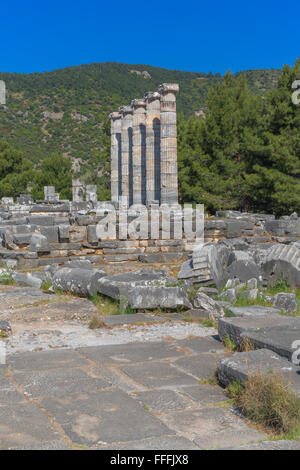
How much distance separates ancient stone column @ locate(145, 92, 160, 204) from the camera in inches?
1052

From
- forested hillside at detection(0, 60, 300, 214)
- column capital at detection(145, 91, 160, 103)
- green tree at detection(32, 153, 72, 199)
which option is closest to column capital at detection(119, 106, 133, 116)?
forested hillside at detection(0, 60, 300, 214)

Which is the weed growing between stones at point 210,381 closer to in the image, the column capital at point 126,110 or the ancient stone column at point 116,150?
the column capital at point 126,110

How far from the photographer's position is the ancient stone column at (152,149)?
2672 centimetres

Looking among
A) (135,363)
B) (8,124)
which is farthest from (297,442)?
(8,124)

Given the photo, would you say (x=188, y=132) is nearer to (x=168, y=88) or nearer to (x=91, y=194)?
(x=91, y=194)

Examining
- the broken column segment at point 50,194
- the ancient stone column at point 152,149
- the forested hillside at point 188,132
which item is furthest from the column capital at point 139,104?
the broken column segment at point 50,194

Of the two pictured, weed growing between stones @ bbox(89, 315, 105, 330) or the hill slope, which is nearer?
weed growing between stones @ bbox(89, 315, 105, 330)

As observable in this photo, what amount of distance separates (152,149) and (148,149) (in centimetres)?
21

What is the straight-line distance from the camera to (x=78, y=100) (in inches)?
3169

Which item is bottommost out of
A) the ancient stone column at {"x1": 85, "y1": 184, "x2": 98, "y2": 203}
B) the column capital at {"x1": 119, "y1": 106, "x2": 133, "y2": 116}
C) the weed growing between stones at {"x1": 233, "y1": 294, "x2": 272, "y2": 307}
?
the weed growing between stones at {"x1": 233, "y1": 294, "x2": 272, "y2": 307}

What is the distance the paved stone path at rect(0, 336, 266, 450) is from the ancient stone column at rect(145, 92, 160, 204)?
70.1ft

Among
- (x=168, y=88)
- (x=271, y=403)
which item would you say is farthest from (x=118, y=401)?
(x=168, y=88)

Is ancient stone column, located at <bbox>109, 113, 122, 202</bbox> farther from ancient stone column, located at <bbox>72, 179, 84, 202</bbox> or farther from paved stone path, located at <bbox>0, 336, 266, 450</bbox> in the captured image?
paved stone path, located at <bbox>0, 336, 266, 450</bbox>

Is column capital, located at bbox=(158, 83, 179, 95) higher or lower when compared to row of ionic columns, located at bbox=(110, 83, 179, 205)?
higher
